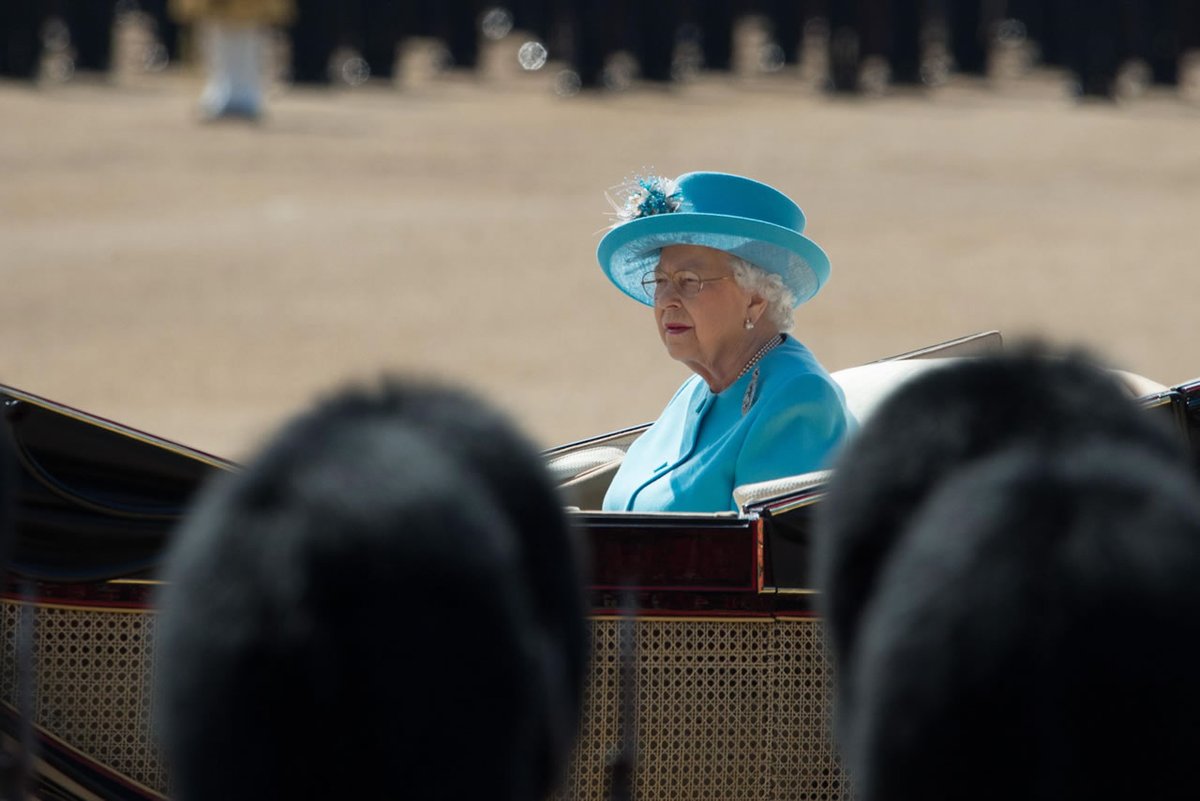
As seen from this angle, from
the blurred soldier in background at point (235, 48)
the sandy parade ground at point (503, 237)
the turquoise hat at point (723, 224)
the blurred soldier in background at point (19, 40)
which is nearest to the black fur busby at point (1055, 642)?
the turquoise hat at point (723, 224)

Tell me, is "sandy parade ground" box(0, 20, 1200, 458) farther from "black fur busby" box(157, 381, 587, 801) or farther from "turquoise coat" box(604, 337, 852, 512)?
"black fur busby" box(157, 381, 587, 801)

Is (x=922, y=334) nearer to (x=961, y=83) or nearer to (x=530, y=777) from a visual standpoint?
(x=530, y=777)

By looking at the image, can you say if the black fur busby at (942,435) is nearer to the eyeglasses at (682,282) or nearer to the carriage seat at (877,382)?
the carriage seat at (877,382)

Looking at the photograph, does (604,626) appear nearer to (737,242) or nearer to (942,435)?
(737,242)

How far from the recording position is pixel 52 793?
3188mm

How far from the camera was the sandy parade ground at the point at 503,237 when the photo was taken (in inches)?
437

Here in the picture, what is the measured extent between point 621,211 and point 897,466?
7.53 feet

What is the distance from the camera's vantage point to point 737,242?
399 centimetres

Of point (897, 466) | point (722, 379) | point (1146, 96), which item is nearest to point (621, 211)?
point (722, 379)

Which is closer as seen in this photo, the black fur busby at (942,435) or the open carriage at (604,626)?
the black fur busby at (942,435)

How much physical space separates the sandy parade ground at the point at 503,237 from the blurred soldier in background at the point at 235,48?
1.51 ft

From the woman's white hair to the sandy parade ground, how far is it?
319 cm

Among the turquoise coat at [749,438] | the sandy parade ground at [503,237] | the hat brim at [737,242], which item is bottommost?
the sandy parade ground at [503,237]

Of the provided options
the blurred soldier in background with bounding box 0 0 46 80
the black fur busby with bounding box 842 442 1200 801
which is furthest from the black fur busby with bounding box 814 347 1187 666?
the blurred soldier in background with bounding box 0 0 46 80
